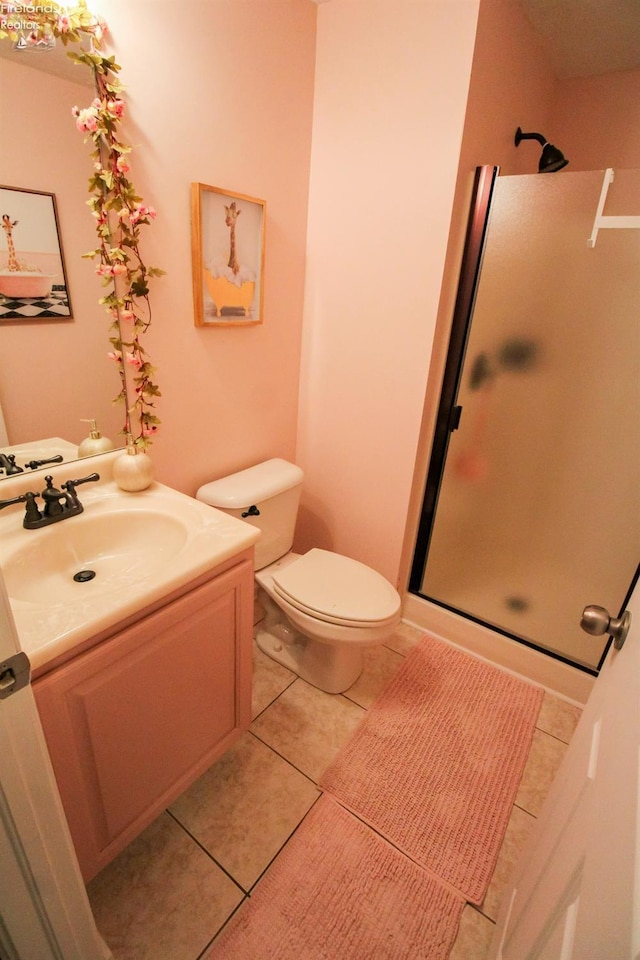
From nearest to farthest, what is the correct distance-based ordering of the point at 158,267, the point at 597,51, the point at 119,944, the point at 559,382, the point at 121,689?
the point at 121,689 → the point at 119,944 → the point at 158,267 → the point at 559,382 → the point at 597,51

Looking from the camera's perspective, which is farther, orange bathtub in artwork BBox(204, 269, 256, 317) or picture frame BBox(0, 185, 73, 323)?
orange bathtub in artwork BBox(204, 269, 256, 317)

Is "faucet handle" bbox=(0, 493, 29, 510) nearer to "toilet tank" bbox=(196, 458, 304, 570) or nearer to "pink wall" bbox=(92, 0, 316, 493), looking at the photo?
"pink wall" bbox=(92, 0, 316, 493)

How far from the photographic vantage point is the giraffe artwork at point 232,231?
1.43 metres

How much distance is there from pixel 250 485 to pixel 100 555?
0.60 meters

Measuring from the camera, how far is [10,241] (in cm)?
98

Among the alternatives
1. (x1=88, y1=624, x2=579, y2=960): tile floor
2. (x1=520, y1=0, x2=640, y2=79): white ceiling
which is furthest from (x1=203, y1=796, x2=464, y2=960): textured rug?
(x1=520, y1=0, x2=640, y2=79): white ceiling

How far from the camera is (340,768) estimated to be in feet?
4.67

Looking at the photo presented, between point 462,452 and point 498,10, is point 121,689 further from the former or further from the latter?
point 498,10

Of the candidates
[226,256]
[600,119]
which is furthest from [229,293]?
[600,119]

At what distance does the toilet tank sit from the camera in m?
1.56

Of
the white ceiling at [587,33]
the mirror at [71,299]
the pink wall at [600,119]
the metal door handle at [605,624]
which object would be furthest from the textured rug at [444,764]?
the white ceiling at [587,33]

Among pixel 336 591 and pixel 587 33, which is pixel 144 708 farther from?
pixel 587 33

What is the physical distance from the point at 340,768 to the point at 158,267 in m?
1.68

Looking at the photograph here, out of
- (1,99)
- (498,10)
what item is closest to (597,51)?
(498,10)
